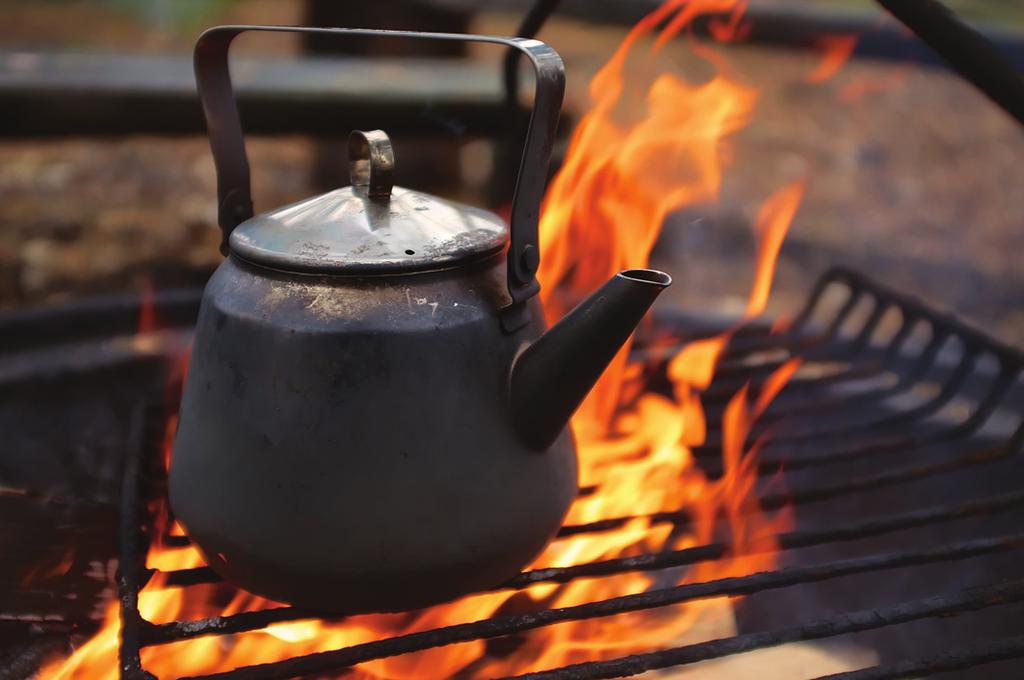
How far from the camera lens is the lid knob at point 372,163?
0.91 meters

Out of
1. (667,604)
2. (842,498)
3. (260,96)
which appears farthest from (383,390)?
Answer: (260,96)

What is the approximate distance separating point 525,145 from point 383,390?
0.26 m

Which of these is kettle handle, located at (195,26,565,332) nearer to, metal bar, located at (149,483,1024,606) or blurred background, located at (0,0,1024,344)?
metal bar, located at (149,483,1024,606)

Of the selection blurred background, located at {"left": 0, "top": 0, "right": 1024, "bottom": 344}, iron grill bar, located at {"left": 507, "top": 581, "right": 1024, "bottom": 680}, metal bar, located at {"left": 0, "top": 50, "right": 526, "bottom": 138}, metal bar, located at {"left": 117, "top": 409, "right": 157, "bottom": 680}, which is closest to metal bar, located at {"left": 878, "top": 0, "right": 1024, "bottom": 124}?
iron grill bar, located at {"left": 507, "top": 581, "right": 1024, "bottom": 680}

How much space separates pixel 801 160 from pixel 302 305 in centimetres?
454

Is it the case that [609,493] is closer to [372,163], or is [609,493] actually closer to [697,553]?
[697,553]

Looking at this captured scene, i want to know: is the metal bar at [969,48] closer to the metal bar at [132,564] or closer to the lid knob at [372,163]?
the lid knob at [372,163]

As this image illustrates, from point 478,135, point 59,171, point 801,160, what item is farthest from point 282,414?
point 801,160

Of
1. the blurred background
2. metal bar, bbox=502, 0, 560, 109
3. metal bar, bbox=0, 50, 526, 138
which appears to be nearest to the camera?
metal bar, bbox=502, 0, 560, 109

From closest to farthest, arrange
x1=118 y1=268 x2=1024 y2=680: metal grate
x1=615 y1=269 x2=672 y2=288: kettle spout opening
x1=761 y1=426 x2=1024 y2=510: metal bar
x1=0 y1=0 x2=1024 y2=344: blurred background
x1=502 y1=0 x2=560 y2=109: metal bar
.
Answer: x1=615 y1=269 x2=672 y2=288: kettle spout opening < x1=118 y1=268 x2=1024 y2=680: metal grate < x1=761 y1=426 x2=1024 y2=510: metal bar < x1=502 y1=0 x2=560 y2=109: metal bar < x1=0 y1=0 x2=1024 y2=344: blurred background

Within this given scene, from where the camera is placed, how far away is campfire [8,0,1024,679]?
38.8 inches

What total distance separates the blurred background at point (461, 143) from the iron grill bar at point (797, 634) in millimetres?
841

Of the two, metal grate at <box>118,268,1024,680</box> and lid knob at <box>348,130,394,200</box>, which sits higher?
lid knob at <box>348,130,394,200</box>

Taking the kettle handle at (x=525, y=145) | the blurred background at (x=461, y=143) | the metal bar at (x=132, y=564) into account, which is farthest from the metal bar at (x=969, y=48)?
the metal bar at (x=132, y=564)
